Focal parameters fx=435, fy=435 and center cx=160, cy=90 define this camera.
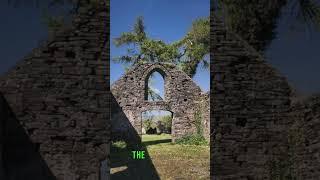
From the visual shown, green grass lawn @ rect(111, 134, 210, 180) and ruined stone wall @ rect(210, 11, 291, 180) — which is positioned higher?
ruined stone wall @ rect(210, 11, 291, 180)

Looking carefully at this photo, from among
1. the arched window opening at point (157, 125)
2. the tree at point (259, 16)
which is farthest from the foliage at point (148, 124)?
the tree at point (259, 16)

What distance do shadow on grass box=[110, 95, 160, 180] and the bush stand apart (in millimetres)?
1992

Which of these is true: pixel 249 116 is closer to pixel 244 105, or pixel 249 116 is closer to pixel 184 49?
pixel 244 105

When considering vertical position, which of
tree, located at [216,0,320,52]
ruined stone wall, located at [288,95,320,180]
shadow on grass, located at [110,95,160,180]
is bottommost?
shadow on grass, located at [110,95,160,180]

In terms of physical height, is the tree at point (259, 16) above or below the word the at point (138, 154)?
above

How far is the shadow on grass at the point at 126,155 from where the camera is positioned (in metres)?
13.8

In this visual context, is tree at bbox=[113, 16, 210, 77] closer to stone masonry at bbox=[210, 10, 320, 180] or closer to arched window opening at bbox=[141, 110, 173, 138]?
arched window opening at bbox=[141, 110, 173, 138]

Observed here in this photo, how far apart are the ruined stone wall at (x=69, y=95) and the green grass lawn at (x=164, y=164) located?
594cm

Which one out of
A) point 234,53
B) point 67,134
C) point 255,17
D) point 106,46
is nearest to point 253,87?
point 234,53

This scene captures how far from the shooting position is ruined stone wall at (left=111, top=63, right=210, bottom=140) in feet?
73.6

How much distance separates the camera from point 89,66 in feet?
24.0

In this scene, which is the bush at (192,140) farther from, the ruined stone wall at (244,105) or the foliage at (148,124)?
the ruined stone wall at (244,105)

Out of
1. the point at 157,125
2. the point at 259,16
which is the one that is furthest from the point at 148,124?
the point at 259,16

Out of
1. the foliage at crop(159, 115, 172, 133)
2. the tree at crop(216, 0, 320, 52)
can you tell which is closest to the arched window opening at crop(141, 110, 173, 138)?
the foliage at crop(159, 115, 172, 133)
